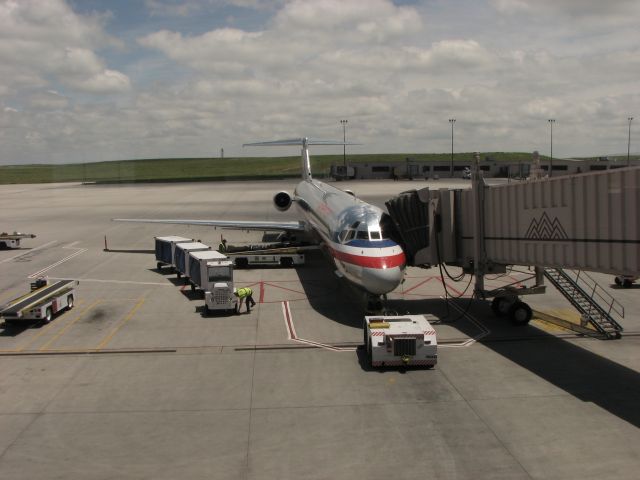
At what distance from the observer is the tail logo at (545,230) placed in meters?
18.4

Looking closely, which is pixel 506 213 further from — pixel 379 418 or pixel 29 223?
pixel 29 223

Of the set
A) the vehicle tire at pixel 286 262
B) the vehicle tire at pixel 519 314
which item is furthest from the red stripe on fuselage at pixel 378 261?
the vehicle tire at pixel 286 262

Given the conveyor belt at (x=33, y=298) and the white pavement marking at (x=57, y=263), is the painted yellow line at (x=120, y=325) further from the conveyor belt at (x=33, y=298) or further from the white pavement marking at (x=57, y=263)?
the white pavement marking at (x=57, y=263)

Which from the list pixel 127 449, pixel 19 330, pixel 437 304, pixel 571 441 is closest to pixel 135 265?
pixel 19 330

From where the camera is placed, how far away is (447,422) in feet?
45.4

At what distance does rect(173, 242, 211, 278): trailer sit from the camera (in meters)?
31.1

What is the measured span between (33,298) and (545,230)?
65.3 feet

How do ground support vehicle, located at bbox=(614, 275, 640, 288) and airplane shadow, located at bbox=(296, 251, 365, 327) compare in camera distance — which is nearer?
airplane shadow, located at bbox=(296, 251, 365, 327)

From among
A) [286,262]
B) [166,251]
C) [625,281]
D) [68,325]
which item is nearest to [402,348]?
[68,325]

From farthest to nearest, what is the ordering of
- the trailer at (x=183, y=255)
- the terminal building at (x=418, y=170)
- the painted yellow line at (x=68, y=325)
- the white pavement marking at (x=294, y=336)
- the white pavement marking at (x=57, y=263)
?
the terminal building at (x=418, y=170), the white pavement marking at (x=57, y=263), the trailer at (x=183, y=255), the painted yellow line at (x=68, y=325), the white pavement marking at (x=294, y=336)

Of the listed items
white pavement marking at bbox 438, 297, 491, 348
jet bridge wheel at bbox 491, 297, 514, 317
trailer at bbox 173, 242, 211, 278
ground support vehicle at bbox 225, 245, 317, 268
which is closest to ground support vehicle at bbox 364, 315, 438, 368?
white pavement marking at bbox 438, 297, 491, 348

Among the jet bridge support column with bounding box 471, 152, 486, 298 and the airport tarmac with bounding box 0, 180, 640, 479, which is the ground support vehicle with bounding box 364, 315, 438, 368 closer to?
the airport tarmac with bounding box 0, 180, 640, 479

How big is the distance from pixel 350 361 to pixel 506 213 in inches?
322

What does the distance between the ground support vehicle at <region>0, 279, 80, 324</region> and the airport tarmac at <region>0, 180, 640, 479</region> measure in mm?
582
